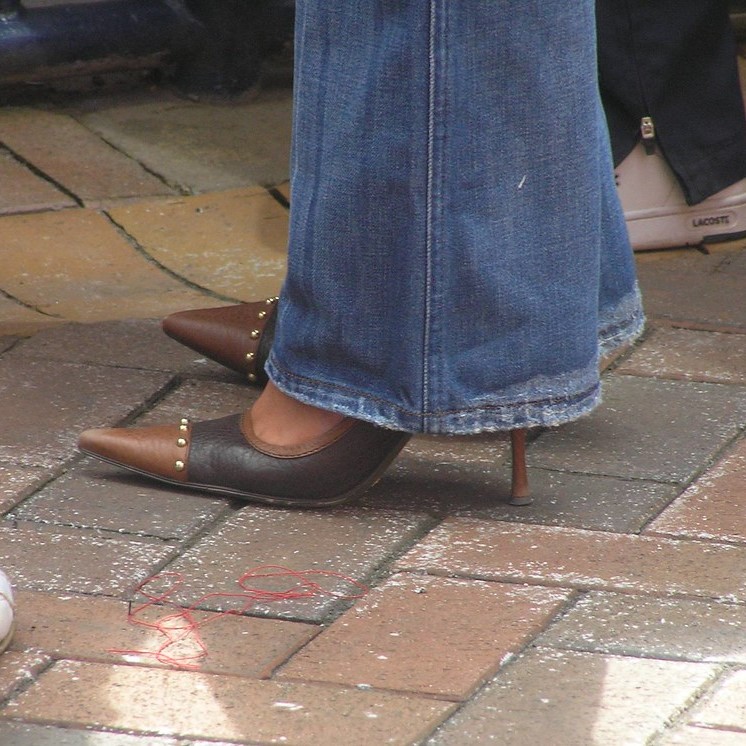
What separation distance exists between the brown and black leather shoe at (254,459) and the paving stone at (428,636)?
23cm

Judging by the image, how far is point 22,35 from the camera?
3.66 m

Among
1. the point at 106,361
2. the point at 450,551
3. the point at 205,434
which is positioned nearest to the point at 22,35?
the point at 106,361

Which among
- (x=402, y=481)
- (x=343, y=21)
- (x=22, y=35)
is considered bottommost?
(x=402, y=481)

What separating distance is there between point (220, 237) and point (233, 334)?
3.30ft

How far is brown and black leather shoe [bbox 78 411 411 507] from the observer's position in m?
1.87

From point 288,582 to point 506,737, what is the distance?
392 mm

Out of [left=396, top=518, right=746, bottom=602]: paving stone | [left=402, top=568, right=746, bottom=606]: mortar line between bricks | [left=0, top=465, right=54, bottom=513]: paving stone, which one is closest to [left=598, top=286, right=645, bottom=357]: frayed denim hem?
[left=396, top=518, right=746, bottom=602]: paving stone

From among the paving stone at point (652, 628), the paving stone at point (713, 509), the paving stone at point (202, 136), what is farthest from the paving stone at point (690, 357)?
the paving stone at point (202, 136)

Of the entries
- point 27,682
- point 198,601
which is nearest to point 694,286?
point 198,601

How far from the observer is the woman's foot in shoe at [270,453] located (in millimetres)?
1869

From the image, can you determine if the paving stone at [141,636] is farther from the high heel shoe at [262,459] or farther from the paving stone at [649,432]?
the paving stone at [649,432]

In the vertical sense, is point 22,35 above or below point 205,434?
above

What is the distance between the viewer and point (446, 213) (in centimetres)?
170

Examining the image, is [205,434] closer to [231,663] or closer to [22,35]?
[231,663]
